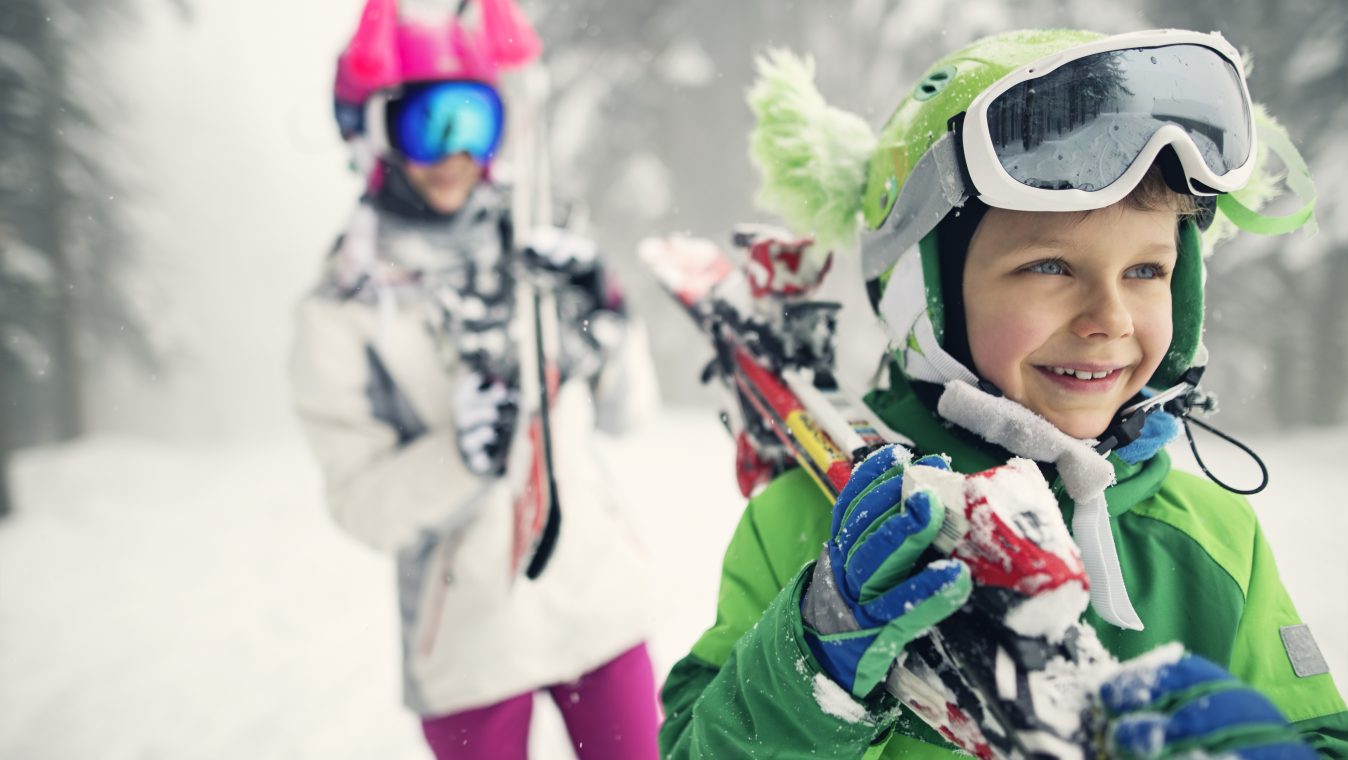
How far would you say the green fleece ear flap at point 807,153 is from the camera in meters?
1.48

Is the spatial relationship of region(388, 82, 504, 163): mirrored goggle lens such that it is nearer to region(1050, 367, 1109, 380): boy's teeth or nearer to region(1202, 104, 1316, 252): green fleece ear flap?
region(1050, 367, 1109, 380): boy's teeth

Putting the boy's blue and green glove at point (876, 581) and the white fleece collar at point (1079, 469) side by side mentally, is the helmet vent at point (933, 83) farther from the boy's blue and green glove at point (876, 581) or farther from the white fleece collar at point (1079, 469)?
the boy's blue and green glove at point (876, 581)

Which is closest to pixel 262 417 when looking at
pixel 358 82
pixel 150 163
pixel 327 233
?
pixel 327 233

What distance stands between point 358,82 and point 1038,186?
1.99 m

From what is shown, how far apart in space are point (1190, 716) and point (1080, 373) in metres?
0.60

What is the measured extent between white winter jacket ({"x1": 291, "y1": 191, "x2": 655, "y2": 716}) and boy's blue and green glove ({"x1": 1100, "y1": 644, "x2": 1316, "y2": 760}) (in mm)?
1676

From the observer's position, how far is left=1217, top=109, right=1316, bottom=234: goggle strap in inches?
49.4

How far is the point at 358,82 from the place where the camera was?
2.14 metres

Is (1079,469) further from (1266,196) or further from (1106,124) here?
(1266,196)

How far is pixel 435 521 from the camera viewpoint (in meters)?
2.06

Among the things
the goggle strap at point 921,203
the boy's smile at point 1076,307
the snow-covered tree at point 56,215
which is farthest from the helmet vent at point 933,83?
the snow-covered tree at point 56,215

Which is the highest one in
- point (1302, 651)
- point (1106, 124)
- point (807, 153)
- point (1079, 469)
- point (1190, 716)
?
point (807, 153)

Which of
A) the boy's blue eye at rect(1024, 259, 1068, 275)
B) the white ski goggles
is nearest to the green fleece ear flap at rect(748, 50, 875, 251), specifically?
the white ski goggles

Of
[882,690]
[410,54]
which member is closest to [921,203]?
[882,690]
